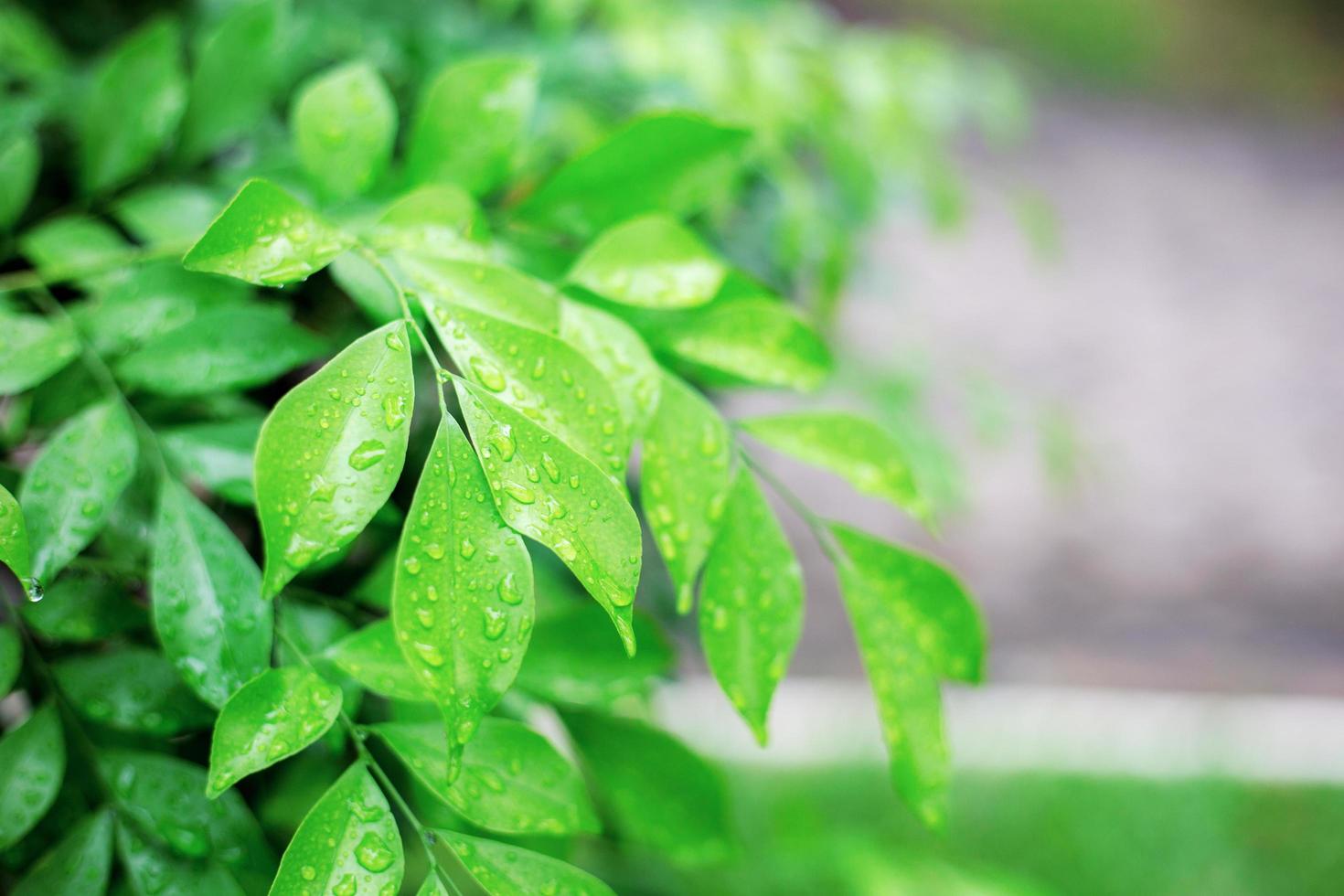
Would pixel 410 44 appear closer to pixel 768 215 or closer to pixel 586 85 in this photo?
pixel 586 85

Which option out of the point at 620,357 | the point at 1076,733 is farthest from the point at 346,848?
the point at 1076,733

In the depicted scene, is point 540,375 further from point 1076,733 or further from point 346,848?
point 1076,733

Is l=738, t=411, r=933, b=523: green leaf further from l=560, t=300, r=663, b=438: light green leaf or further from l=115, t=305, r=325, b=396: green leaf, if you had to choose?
l=115, t=305, r=325, b=396: green leaf

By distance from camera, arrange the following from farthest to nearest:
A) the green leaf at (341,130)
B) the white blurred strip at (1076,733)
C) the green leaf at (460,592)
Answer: the white blurred strip at (1076,733) → the green leaf at (341,130) → the green leaf at (460,592)

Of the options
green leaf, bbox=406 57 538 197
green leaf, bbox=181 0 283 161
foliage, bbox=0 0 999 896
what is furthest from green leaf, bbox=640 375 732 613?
green leaf, bbox=181 0 283 161

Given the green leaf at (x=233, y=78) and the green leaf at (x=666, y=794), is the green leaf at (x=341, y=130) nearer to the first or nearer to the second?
the green leaf at (x=233, y=78)

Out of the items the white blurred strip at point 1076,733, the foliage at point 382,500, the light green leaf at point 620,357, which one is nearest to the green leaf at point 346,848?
the foliage at point 382,500
